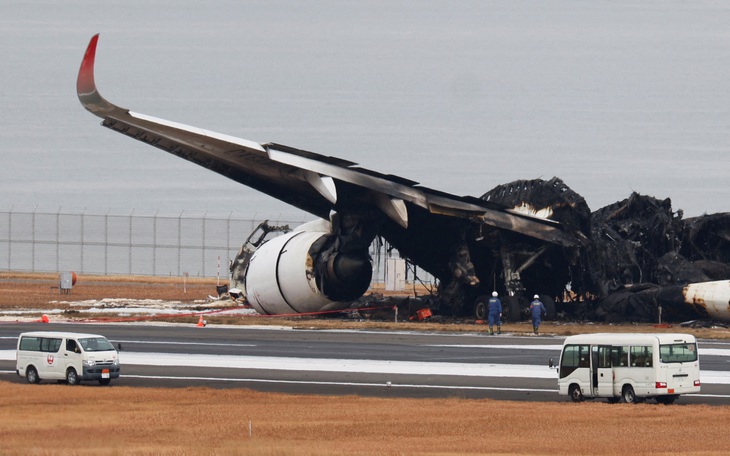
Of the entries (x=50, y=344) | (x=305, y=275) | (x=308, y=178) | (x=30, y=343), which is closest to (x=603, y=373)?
(x=50, y=344)

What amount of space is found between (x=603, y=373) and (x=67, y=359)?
17.3m

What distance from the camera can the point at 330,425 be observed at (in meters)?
29.6

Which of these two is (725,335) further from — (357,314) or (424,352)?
(357,314)

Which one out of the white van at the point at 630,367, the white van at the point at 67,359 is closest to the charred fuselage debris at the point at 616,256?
the white van at the point at 630,367

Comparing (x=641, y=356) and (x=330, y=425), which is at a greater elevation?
(x=641, y=356)

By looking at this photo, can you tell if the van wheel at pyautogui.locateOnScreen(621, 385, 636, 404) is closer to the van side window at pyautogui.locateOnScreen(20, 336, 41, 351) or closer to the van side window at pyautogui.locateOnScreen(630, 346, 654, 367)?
the van side window at pyautogui.locateOnScreen(630, 346, 654, 367)

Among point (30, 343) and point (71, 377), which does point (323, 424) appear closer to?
point (71, 377)

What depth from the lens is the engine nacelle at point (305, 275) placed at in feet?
213

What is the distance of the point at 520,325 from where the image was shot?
65062 millimetres

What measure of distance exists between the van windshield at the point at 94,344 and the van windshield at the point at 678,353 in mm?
18177

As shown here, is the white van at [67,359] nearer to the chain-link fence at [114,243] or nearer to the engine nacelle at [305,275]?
the engine nacelle at [305,275]

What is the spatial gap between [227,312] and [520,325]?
827 inches

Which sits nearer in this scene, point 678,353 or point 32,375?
point 678,353

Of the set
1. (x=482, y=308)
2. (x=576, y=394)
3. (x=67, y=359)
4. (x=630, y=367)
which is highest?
(x=482, y=308)
